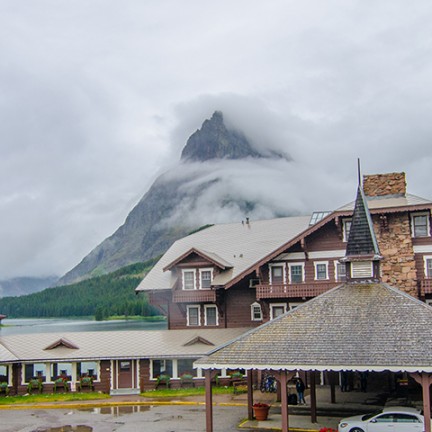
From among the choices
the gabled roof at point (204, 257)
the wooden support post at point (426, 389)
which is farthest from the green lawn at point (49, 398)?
the wooden support post at point (426, 389)

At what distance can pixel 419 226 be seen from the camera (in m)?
41.6

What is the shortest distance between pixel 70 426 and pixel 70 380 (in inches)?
492

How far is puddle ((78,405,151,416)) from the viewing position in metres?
34.8

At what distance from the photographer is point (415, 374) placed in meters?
23.4

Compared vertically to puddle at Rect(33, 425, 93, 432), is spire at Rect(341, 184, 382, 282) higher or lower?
higher

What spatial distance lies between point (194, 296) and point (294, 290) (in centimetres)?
850

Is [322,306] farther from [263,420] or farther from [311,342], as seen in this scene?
[263,420]

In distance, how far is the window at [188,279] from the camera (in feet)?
159

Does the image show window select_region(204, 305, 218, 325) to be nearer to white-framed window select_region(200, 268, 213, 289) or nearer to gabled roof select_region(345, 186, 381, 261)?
white-framed window select_region(200, 268, 213, 289)

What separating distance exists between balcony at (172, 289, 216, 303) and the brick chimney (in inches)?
525

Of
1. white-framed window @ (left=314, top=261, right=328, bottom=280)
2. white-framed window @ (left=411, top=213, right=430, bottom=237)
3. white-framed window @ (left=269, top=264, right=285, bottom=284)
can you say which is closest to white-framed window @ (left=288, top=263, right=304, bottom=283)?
white-framed window @ (left=269, top=264, right=285, bottom=284)

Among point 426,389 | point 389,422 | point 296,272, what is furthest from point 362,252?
point 296,272

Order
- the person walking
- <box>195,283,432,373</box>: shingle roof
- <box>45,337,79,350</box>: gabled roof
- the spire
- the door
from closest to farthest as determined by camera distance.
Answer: <box>195,283,432,373</box>: shingle roof, the spire, the person walking, the door, <box>45,337,79,350</box>: gabled roof

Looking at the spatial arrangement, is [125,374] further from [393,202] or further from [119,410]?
[393,202]
